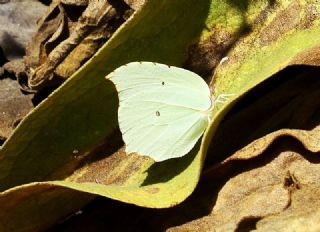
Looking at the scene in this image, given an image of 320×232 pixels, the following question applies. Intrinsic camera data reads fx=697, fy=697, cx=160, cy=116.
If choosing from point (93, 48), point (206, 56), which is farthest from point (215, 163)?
point (93, 48)

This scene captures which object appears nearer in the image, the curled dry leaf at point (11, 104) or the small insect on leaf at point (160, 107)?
the small insect on leaf at point (160, 107)

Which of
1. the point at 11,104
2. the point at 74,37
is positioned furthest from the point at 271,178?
the point at 11,104

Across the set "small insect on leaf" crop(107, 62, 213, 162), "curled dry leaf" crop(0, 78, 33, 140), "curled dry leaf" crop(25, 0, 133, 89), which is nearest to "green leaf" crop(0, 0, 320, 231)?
"small insect on leaf" crop(107, 62, 213, 162)

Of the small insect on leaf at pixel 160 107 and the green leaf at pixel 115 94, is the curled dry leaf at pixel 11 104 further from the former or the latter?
the small insect on leaf at pixel 160 107

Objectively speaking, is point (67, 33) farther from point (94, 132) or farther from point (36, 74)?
point (94, 132)

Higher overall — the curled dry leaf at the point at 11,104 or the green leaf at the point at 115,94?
the green leaf at the point at 115,94

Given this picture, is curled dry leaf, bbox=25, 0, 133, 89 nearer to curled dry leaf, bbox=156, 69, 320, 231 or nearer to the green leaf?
the green leaf

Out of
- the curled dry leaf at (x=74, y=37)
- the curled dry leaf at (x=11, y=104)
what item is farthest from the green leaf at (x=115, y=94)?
the curled dry leaf at (x=11, y=104)
